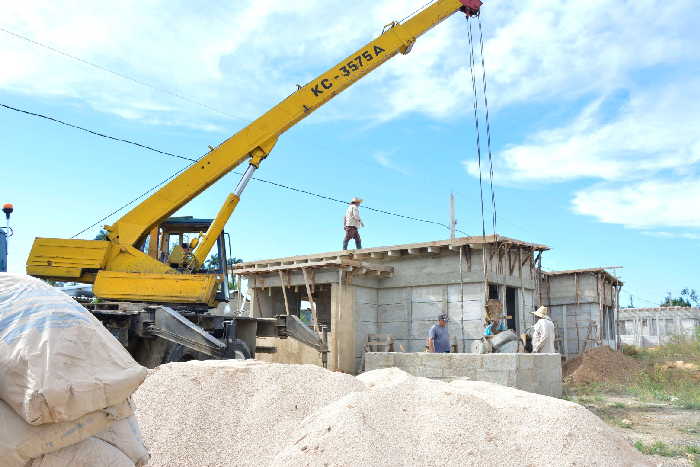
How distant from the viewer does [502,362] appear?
9.63 m

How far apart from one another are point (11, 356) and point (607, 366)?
1690 centimetres

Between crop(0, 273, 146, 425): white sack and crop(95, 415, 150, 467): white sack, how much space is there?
0.32 meters

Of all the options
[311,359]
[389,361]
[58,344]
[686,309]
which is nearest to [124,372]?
[58,344]

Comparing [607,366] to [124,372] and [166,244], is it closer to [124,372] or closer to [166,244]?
[166,244]

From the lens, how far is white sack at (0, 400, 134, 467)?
108 inches

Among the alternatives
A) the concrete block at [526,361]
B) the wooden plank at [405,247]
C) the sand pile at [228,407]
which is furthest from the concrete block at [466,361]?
the wooden plank at [405,247]

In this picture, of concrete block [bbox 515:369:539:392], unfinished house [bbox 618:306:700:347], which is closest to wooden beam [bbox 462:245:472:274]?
concrete block [bbox 515:369:539:392]

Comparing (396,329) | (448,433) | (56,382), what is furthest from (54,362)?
(396,329)

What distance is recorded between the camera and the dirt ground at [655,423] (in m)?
6.53

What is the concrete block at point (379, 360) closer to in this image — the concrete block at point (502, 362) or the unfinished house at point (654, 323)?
the concrete block at point (502, 362)

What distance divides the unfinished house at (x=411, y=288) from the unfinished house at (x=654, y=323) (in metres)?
17.9

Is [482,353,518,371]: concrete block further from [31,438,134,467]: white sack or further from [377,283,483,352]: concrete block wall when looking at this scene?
[31,438,134,467]: white sack

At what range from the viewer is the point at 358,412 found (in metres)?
4.62

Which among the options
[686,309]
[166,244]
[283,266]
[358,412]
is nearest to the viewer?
[358,412]
